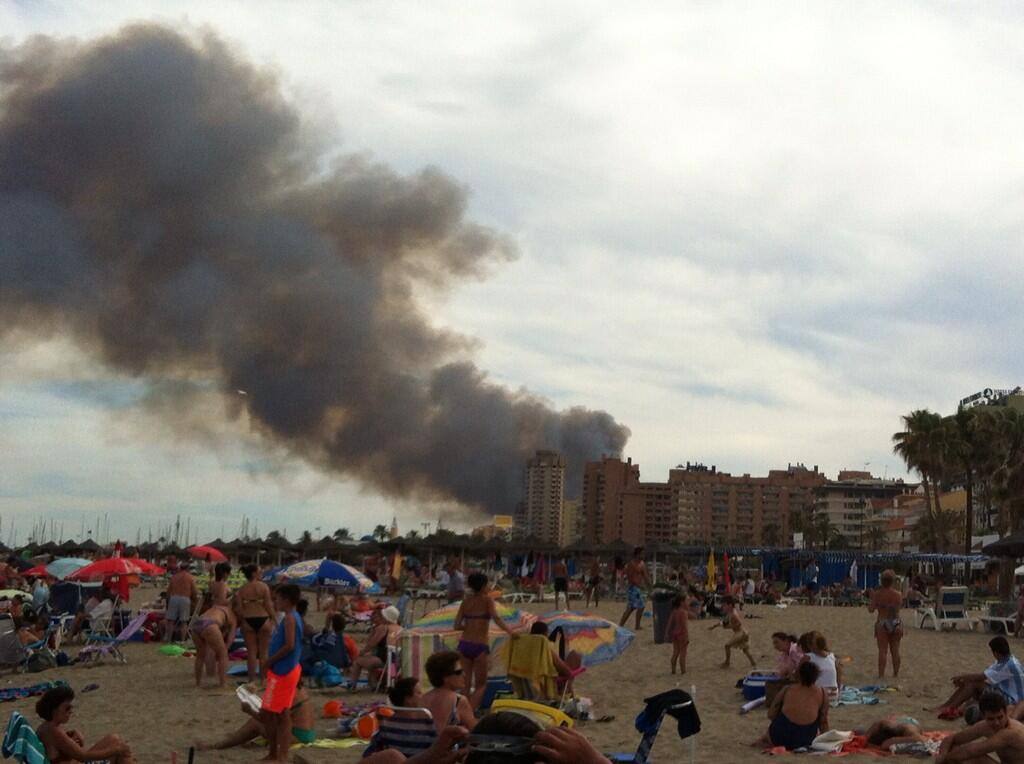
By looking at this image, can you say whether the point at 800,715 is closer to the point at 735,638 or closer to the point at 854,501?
the point at 735,638

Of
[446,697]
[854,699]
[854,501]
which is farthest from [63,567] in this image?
[854,501]

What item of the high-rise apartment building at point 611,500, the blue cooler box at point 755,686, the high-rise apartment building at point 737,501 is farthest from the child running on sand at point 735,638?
the high-rise apartment building at point 611,500

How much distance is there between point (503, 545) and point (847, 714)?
4650 centimetres

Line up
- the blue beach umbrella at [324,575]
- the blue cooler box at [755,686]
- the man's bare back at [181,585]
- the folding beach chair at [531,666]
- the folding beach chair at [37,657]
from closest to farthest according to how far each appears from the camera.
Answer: the folding beach chair at [531,666] < the blue cooler box at [755,686] < the folding beach chair at [37,657] < the man's bare back at [181,585] < the blue beach umbrella at [324,575]

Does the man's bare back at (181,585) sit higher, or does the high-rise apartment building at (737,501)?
the high-rise apartment building at (737,501)

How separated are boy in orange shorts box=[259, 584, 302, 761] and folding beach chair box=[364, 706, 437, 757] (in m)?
2.44

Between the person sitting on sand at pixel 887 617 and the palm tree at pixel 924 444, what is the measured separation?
131 feet

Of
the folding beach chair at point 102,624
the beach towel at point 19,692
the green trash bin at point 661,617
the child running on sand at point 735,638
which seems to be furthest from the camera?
the green trash bin at point 661,617

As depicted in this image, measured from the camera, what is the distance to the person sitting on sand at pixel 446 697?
5.96m

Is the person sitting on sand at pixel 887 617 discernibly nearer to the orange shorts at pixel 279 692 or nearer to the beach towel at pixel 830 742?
the beach towel at pixel 830 742

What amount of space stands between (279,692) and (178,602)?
9.26m

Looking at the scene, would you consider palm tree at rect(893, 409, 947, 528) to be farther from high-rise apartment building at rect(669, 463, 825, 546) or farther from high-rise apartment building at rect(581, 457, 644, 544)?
high-rise apartment building at rect(581, 457, 644, 544)

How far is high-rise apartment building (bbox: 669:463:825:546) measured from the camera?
6993 inches

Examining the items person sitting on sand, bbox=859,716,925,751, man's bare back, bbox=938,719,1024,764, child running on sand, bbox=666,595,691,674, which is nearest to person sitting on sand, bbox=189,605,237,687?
child running on sand, bbox=666,595,691,674
